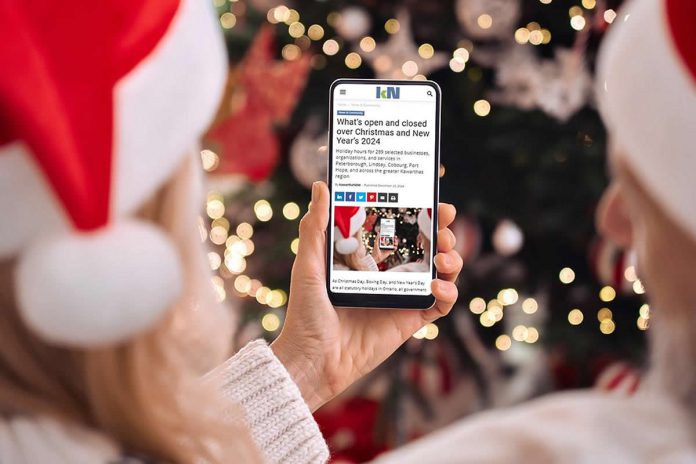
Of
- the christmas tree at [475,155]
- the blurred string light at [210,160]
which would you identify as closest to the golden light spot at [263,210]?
the christmas tree at [475,155]

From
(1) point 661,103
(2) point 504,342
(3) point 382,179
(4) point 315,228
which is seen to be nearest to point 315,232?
(4) point 315,228

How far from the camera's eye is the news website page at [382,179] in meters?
1.00

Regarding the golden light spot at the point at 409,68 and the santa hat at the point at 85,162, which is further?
the golden light spot at the point at 409,68

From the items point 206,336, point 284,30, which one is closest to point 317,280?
point 206,336

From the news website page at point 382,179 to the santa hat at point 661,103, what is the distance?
1.24ft

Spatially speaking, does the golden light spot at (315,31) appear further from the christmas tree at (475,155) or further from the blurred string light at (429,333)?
the blurred string light at (429,333)

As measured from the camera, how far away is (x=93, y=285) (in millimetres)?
463

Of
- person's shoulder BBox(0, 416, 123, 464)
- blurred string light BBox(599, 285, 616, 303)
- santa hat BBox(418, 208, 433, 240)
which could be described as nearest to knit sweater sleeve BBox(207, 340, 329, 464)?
santa hat BBox(418, 208, 433, 240)

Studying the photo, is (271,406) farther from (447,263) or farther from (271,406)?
(447,263)

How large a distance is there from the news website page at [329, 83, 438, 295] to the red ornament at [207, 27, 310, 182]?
0.96 m

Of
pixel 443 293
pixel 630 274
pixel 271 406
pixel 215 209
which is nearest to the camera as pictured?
pixel 271 406

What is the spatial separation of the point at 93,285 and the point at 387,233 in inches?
22.9

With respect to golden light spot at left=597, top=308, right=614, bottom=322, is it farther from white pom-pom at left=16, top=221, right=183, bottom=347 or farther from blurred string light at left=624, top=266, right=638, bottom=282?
white pom-pom at left=16, top=221, right=183, bottom=347

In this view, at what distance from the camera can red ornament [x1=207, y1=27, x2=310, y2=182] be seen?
1.95 meters
